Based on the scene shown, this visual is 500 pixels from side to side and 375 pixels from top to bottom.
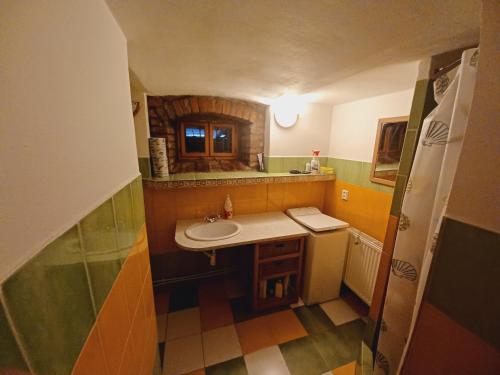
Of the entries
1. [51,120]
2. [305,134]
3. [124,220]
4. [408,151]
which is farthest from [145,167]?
[408,151]

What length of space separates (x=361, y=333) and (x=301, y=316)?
1.49ft

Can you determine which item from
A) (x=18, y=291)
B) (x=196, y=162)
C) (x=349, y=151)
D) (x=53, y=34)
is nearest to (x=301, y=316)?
(x=349, y=151)

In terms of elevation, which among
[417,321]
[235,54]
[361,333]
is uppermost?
[235,54]

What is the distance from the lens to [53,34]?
1.16 feet

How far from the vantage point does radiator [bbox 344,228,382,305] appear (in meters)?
1.51

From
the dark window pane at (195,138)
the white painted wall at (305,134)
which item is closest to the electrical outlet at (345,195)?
the white painted wall at (305,134)

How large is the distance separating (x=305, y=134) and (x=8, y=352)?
6.79 ft

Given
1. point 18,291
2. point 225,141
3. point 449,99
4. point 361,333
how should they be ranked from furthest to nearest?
→ point 225,141
point 361,333
point 449,99
point 18,291

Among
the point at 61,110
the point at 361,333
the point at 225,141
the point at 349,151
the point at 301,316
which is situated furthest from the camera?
the point at 225,141

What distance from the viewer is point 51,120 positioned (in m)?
0.35

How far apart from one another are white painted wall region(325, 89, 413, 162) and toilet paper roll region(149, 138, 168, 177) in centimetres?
164

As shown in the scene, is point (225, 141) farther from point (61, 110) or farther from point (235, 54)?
point (61, 110)

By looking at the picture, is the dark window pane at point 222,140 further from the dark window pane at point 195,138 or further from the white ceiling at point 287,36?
the white ceiling at point 287,36

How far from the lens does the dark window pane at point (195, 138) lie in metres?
1.84
